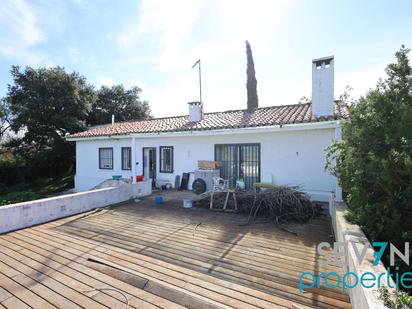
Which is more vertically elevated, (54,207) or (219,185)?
(219,185)

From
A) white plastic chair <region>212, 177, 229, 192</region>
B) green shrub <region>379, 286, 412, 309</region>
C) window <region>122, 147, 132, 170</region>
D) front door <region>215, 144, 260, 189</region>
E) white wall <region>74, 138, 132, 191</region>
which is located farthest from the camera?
white wall <region>74, 138, 132, 191</region>

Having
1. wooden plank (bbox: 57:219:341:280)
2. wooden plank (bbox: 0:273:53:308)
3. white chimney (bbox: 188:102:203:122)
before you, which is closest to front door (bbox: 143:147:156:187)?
white chimney (bbox: 188:102:203:122)

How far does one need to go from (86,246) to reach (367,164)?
497 centimetres

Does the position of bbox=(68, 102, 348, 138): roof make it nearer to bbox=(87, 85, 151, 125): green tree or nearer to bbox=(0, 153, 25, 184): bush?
bbox=(0, 153, 25, 184): bush

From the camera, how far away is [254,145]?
30.5ft

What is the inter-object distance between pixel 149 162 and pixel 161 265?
8.80m

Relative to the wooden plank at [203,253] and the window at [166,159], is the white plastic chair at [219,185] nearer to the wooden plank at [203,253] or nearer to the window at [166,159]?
the wooden plank at [203,253]

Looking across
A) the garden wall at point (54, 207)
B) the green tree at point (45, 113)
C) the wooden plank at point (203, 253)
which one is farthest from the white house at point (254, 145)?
the green tree at point (45, 113)

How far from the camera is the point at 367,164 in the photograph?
11.3 feet

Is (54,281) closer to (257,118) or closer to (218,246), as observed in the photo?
(218,246)

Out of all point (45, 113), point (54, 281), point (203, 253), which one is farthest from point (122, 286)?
point (45, 113)

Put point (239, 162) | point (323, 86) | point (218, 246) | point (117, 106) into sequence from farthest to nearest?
point (117, 106) → point (239, 162) → point (323, 86) → point (218, 246)

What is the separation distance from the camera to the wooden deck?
282 cm

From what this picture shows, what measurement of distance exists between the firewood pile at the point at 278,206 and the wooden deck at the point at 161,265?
40 cm
